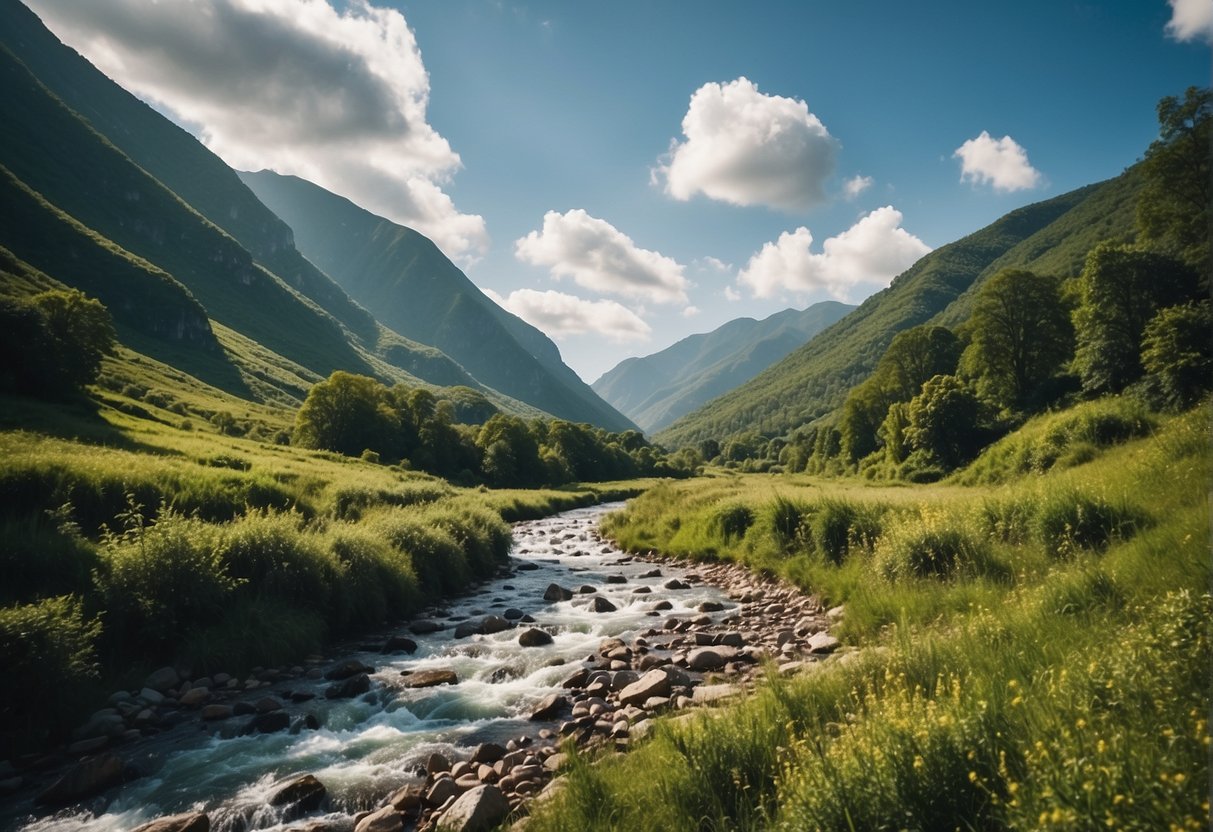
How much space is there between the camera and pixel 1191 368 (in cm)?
2580

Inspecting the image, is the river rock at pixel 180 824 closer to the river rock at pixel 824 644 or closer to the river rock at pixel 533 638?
the river rock at pixel 533 638

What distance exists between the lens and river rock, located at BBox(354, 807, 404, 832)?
6387 millimetres

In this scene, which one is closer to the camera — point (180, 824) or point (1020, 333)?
point (180, 824)

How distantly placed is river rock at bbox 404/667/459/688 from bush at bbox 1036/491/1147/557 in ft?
37.8

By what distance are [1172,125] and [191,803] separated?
53.3 m

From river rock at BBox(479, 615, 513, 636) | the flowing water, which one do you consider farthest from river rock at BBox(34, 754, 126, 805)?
river rock at BBox(479, 615, 513, 636)

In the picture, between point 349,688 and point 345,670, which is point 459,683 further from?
point 345,670

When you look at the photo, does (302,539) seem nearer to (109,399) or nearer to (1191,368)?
(1191,368)

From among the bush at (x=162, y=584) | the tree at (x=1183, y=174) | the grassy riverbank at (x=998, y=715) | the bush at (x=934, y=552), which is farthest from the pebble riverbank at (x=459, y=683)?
the tree at (x=1183, y=174)

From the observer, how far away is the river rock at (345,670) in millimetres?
11438

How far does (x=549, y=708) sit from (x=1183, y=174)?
1828 inches

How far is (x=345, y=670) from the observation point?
11.6 m

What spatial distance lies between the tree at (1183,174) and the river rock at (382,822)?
46.7m

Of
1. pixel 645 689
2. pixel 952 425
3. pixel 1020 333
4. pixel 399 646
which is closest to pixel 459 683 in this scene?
pixel 399 646
